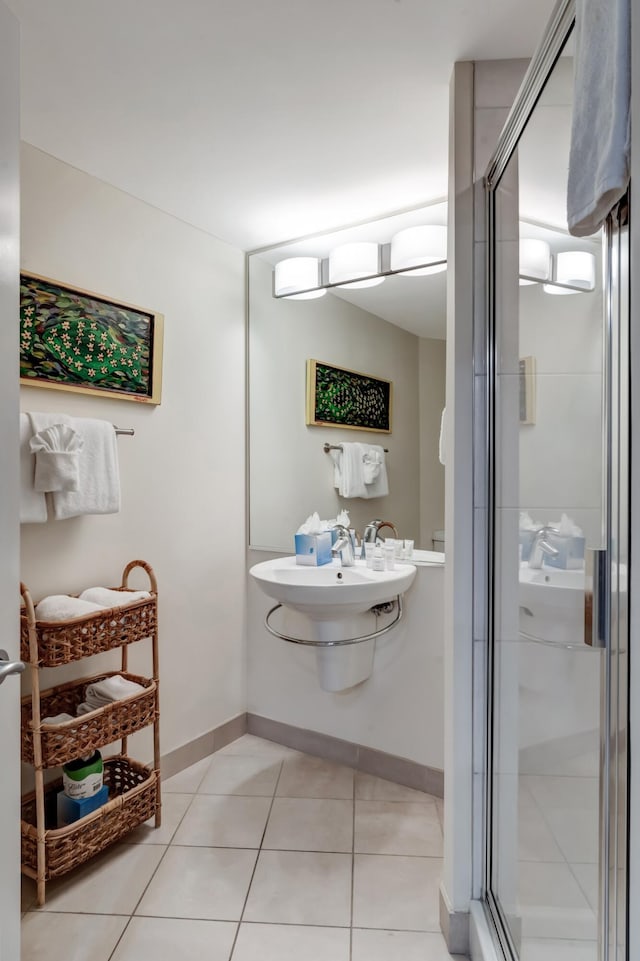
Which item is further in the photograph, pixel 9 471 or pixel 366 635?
pixel 366 635

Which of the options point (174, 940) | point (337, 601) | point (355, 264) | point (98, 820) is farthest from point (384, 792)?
point (355, 264)

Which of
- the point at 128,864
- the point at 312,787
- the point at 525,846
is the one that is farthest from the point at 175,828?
the point at 525,846

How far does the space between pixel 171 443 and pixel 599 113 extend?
6.28 ft

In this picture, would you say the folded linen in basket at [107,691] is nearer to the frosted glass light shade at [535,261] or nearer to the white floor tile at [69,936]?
the white floor tile at [69,936]

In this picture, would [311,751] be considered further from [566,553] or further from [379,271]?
[379,271]

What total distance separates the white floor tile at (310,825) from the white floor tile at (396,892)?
0.13m

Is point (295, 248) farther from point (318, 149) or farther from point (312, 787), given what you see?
point (312, 787)

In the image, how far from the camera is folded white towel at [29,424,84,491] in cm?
176

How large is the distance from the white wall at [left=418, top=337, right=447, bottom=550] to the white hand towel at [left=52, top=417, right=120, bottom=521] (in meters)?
1.12

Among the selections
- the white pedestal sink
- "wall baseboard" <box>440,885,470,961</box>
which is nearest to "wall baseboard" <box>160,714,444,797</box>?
the white pedestal sink

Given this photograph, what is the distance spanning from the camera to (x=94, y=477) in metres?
1.92

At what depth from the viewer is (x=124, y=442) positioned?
2.21 m

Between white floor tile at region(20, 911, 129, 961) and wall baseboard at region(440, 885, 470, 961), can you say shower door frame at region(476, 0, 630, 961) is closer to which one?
wall baseboard at region(440, 885, 470, 961)

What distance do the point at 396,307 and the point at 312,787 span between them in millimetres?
1941
